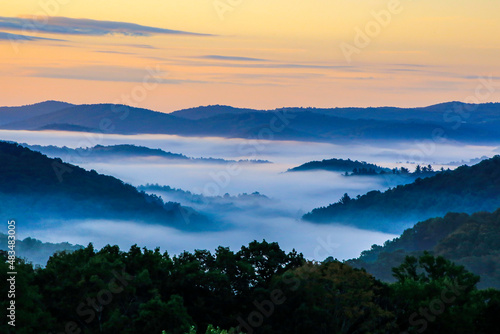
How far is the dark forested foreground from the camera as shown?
37.9 meters

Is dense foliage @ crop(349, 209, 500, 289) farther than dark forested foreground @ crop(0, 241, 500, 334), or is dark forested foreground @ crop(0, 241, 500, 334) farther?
dense foliage @ crop(349, 209, 500, 289)

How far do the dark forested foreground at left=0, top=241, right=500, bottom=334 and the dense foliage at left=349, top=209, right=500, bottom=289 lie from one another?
250ft

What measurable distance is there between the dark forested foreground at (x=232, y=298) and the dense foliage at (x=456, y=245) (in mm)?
76081

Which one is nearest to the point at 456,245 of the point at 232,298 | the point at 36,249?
the point at 36,249

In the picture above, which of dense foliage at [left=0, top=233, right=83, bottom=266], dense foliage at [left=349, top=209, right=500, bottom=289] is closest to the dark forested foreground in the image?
dense foliage at [left=349, top=209, right=500, bottom=289]

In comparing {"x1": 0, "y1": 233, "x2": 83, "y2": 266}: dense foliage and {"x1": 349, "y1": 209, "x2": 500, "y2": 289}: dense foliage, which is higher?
{"x1": 0, "y1": 233, "x2": 83, "y2": 266}: dense foliage

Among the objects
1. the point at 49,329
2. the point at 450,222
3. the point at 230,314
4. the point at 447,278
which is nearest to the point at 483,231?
the point at 450,222

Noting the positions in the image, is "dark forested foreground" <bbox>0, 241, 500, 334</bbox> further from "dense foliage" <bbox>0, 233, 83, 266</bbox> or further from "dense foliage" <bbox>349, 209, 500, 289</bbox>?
"dense foliage" <bbox>0, 233, 83, 266</bbox>

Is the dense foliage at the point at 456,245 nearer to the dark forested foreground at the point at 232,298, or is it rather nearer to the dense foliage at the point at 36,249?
the dense foliage at the point at 36,249

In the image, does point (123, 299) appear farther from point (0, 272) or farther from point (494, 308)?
point (494, 308)

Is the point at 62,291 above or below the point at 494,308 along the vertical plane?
above

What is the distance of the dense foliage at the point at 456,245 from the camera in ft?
416

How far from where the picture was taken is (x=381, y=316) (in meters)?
41.2

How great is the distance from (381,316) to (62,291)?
17472mm
